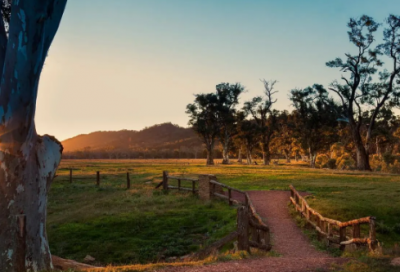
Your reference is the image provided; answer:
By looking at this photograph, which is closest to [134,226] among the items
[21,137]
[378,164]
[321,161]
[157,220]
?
[157,220]

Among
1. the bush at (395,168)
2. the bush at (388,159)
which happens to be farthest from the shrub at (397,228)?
the bush at (388,159)

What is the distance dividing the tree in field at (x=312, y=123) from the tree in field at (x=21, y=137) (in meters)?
52.7

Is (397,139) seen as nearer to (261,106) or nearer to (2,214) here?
(261,106)

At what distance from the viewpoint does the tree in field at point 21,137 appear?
26.2 ft

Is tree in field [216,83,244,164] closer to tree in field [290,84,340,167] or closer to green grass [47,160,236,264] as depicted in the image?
tree in field [290,84,340,167]

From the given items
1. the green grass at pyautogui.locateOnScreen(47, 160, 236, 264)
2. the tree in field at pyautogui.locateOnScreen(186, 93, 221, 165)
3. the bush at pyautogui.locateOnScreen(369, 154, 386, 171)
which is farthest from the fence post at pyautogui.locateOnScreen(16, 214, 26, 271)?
the tree in field at pyautogui.locateOnScreen(186, 93, 221, 165)

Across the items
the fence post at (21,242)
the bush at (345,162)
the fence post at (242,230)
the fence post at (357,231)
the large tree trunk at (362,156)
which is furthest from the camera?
the bush at (345,162)

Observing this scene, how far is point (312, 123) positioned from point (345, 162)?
925 cm

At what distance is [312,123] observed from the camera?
58469mm

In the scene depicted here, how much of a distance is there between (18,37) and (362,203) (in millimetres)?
17054

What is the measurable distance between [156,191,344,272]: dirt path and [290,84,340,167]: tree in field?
37.6 m

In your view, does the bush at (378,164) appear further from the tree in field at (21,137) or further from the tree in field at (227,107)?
the tree in field at (21,137)

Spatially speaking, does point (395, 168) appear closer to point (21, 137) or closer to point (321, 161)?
point (321, 161)

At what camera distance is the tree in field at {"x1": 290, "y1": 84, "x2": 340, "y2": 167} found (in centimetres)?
5734
